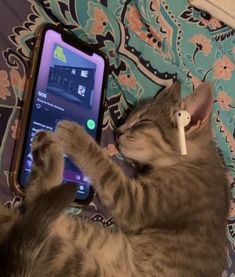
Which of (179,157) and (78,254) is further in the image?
(179,157)

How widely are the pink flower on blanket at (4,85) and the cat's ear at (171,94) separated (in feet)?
1.39

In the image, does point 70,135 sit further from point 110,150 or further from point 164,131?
point 164,131

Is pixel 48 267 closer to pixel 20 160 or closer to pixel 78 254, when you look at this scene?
pixel 78 254

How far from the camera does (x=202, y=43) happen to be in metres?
1.48

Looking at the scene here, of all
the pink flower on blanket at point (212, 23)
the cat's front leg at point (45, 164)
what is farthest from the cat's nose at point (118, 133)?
the pink flower on blanket at point (212, 23)

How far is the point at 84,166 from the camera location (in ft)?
3.68

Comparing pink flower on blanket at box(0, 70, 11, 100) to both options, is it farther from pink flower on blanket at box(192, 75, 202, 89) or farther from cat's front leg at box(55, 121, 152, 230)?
pink flower on blanket at box(192, 75, 202, 89)

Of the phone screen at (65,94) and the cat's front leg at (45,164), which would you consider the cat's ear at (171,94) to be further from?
the cat's front leg at (45,164)

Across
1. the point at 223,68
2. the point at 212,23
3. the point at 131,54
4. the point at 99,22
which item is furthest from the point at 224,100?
the point at 99,22

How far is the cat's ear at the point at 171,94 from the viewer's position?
129 cm

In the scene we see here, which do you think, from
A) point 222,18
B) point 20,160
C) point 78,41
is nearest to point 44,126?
point 20,160

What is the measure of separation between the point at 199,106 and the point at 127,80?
0.60ft

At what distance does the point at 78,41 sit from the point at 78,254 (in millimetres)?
466

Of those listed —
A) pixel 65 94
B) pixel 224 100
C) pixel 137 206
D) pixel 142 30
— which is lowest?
pixel 137 206
